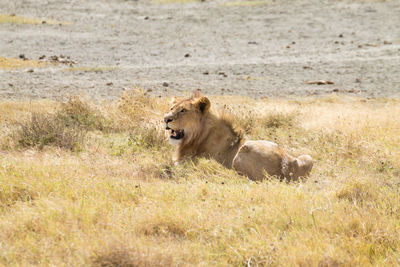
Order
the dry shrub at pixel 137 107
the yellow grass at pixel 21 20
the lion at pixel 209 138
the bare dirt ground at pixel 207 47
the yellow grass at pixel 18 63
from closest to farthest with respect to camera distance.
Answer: the lion at pixel 209 138, the dry shrub at pixel 137 107, the bare dirt ground at pixel 207 47, the yellow grass at pixel 18 63, the yellow grass at pixel 21 20

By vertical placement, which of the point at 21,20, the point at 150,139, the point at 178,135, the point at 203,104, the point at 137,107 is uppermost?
the point at 203,104

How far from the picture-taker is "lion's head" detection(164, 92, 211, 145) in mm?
6781

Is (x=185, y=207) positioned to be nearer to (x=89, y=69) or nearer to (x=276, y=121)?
(x=276, y=121)

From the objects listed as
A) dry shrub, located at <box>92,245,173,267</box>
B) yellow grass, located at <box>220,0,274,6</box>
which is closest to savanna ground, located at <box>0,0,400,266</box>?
dry shrub, located at <box>92,245,173,267</box>

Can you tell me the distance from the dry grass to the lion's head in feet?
1.40

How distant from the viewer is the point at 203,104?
677 cm

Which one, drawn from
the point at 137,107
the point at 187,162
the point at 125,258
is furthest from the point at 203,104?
the point at 125,258

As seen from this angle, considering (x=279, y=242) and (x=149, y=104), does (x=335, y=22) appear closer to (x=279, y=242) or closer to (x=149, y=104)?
(x=149, y=104)

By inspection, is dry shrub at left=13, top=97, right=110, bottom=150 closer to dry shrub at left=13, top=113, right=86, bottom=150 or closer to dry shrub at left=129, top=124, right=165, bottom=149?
dry shrub at left=13, top=113, right=86, bottom=150

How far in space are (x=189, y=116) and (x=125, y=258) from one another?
2.95 metres

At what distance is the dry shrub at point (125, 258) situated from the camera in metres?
4.07

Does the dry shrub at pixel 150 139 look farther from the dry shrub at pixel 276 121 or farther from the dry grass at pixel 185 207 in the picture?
the dry shrub at pixel 276 121

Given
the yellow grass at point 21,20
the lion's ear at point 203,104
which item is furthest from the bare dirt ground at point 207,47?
the lion's ear at point 203,104

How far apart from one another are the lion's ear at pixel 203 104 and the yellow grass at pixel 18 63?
8477 millimetres
